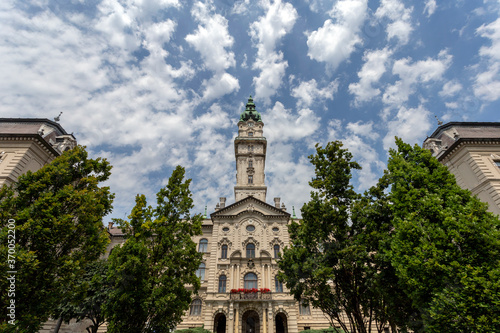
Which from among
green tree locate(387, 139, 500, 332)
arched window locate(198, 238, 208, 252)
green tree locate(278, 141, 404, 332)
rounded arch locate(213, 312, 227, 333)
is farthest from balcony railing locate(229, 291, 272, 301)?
green tree locate(387, 139, 500, 332)

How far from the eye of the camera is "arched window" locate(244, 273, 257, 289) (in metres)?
32.4

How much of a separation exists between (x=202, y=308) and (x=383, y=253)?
26.5 metres

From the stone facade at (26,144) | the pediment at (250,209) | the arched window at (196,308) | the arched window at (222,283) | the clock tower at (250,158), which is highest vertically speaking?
the clock tower at (250,158)

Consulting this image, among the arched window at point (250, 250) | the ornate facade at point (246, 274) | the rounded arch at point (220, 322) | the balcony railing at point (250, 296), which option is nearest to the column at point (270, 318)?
the ornate facade at point (246, 274)

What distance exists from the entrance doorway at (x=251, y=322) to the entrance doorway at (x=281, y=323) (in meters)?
2.41

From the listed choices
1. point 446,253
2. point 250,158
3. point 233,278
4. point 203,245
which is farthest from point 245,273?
point 446,253

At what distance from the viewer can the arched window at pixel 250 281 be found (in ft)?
106

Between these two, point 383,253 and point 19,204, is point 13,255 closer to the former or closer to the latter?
point 19,204

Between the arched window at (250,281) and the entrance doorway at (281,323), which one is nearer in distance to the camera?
the entrance doorway at (281,323)

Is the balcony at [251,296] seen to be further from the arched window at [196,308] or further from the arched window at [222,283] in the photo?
the arched window at [196,308]

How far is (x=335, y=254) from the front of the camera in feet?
41.8

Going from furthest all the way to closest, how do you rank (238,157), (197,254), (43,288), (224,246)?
(238,157)
(224,246)
(197,254)
(43,288)

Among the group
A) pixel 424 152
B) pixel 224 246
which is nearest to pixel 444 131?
pixel 424 152

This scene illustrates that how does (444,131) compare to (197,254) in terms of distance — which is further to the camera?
(444,131)
